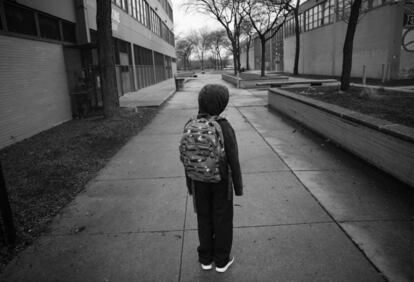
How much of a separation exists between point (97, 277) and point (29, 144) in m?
5.73

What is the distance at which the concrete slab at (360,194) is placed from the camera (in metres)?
3.62

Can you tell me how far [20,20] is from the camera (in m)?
8.20

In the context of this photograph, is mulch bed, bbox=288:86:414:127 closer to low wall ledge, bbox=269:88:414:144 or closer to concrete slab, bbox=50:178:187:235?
low wall ledge, bbox=269:88:414:144

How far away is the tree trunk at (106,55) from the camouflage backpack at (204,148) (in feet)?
26.5

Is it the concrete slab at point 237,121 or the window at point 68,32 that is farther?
the window at point 68,32

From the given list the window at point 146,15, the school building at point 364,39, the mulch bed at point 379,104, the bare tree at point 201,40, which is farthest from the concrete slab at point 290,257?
the bare tree at point 201,40

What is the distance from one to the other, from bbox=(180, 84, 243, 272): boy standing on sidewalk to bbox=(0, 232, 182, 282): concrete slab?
41 cm

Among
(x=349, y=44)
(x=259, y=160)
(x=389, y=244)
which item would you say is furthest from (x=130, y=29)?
(x=389, y=244)

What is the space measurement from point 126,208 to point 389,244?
2966 mm

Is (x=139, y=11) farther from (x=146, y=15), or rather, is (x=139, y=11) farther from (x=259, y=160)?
(x=259, y=160)

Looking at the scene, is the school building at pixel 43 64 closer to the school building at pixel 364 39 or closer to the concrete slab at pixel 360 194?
the concrete slab at pixel 360 194

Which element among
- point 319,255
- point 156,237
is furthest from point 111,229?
point 319,255

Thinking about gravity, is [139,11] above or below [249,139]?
above

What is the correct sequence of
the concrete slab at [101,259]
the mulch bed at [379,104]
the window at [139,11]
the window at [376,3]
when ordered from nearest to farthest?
the concrete slab at [101,259] → the mulch bed at [379,104] → the window at [376,3] → the window at [139,11]
